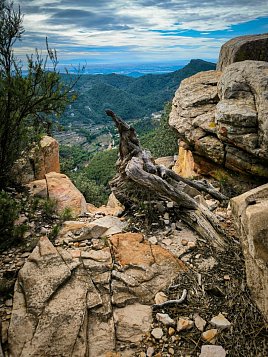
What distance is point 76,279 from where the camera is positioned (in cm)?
501

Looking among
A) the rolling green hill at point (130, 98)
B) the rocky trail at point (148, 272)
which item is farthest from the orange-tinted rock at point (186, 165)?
the rolling green hill at point (130, 98)

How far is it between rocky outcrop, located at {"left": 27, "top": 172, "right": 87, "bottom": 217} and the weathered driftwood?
2.49m

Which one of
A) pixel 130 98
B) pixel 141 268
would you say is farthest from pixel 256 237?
pixel 130 98

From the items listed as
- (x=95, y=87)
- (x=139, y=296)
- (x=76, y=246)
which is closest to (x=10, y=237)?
(x=76, y=246)

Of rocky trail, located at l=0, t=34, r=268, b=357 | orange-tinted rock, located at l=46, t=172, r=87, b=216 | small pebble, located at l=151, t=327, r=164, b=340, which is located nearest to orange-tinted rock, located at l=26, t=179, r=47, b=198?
orange-tinted rock, located at l=46, t=172, r=87, b=216

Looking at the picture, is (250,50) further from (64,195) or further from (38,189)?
(38,189)

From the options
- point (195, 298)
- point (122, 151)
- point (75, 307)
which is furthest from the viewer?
point (122, 151)

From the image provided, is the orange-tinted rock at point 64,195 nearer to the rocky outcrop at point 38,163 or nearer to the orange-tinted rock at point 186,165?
the rocky outcrop at point 38,163

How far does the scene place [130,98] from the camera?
151 metres

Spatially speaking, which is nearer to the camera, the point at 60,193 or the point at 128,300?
the point at 128,300

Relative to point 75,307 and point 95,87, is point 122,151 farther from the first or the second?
point 95,87

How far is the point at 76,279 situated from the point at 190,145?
27.6 ft

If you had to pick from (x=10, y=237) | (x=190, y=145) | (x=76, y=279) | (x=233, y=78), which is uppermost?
(x=233, y=78)

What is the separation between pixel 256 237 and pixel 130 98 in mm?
152864
